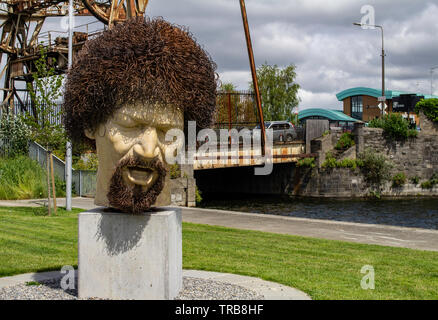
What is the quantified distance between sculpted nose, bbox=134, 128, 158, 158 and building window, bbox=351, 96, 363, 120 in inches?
2675

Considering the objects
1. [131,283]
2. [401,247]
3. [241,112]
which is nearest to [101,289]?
[131,283]

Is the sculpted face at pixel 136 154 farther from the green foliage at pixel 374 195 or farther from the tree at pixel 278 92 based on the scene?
the tree at pixel 278 92

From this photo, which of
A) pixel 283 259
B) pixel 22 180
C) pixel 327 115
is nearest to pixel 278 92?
pixel 327 115

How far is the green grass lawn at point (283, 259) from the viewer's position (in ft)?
24.2

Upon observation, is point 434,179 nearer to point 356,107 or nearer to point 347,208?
point 347,208

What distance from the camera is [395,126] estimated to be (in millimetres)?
38562

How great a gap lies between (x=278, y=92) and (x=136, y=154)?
48.4 meters

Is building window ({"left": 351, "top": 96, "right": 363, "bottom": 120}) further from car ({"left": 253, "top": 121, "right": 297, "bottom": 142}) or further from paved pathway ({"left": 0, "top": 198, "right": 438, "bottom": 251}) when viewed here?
paved pathway ({"left": 0, "top": 198, "right": 438, "bottom": 251})

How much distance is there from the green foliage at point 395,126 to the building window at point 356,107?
105 ft

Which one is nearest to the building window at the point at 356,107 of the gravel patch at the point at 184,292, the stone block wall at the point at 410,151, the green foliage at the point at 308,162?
the stone block wall at the point at 410,151

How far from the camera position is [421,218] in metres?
26.2
